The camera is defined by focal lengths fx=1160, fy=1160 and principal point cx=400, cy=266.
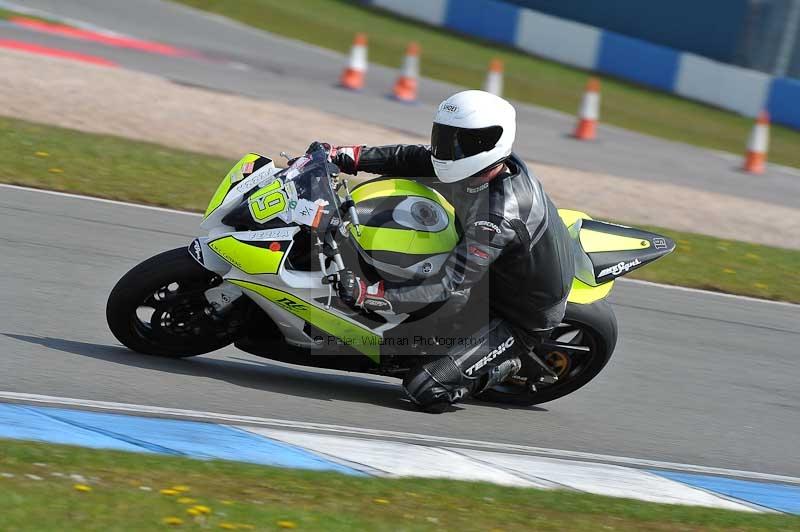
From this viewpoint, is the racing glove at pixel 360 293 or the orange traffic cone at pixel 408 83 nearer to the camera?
the racing glove at pixel 360 293

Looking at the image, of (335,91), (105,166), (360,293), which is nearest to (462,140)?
(360,293)

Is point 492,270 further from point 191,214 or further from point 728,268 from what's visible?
point 728,268

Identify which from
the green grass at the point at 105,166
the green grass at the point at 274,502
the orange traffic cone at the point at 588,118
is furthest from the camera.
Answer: the orange traffic cone at the point at 588,118

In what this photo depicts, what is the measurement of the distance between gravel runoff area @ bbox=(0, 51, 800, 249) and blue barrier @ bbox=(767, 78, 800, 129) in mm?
7750

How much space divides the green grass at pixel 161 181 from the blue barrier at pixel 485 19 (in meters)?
14.7

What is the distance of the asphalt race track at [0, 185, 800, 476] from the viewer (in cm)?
552

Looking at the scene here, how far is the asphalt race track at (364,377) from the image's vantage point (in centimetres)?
552

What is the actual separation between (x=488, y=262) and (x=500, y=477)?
3.22ft

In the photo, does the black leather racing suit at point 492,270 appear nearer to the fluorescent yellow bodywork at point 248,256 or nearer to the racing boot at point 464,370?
the racing boot at point 464,370

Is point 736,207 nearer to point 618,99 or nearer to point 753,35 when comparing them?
point 618,99

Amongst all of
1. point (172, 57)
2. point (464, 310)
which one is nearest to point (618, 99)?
point (172, 57)

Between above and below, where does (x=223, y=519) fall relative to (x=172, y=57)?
below

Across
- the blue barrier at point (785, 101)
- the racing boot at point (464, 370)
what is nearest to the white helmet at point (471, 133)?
the racing boot at point (464, 370)

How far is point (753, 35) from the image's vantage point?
23.1 metres
